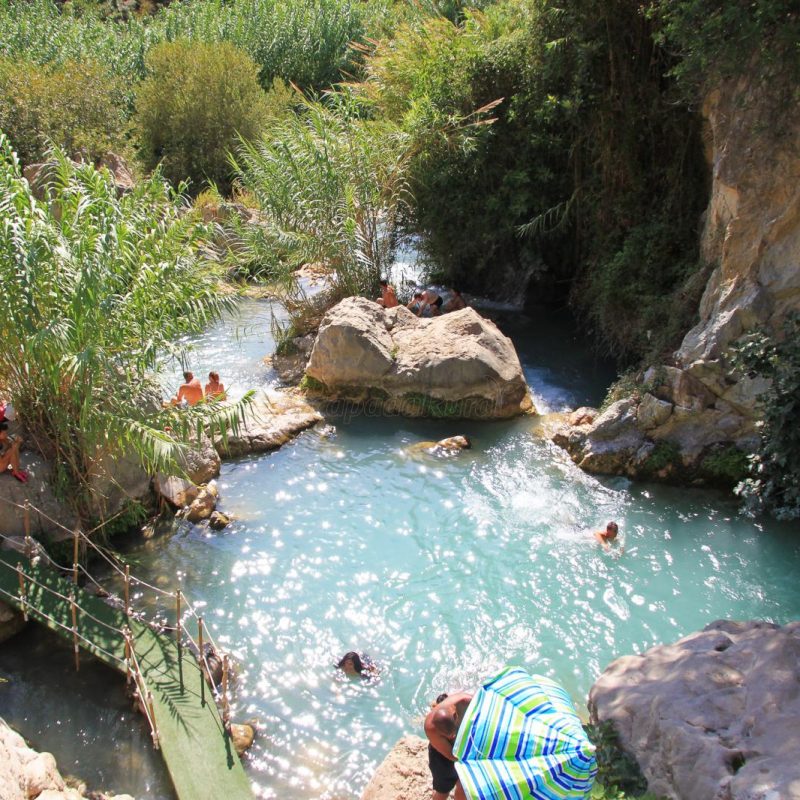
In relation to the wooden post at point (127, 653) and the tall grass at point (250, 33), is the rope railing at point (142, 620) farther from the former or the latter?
the tall grass at point (250, 33)

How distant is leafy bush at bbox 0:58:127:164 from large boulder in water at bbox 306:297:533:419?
39.0 feet

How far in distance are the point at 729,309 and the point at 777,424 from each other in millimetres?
2126

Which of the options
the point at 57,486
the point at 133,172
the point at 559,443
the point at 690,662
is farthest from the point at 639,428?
the point at 133,172

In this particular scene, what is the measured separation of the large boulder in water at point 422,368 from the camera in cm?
1261

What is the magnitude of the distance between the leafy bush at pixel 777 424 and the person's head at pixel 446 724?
19.3 feet

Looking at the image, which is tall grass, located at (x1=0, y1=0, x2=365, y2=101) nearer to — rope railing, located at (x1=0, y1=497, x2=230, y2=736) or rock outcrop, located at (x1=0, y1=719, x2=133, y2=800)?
rope railing, located at (x1=0, y1=497, x2=230, y2=736)

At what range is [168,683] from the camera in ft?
23.2

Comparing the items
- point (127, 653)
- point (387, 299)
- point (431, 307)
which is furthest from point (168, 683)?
point (431, 307)

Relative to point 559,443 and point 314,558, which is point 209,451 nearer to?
point 314,558

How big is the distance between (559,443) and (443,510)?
8.16ft

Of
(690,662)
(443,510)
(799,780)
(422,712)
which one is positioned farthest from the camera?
(443,510)

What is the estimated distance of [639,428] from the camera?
434 inches

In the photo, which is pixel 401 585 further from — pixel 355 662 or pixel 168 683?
pixel 168 683

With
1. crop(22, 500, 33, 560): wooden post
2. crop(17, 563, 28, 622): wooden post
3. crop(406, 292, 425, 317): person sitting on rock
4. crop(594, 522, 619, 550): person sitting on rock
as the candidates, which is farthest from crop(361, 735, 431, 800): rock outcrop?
crop(406, 292, 425, 317): person sitting on rock
